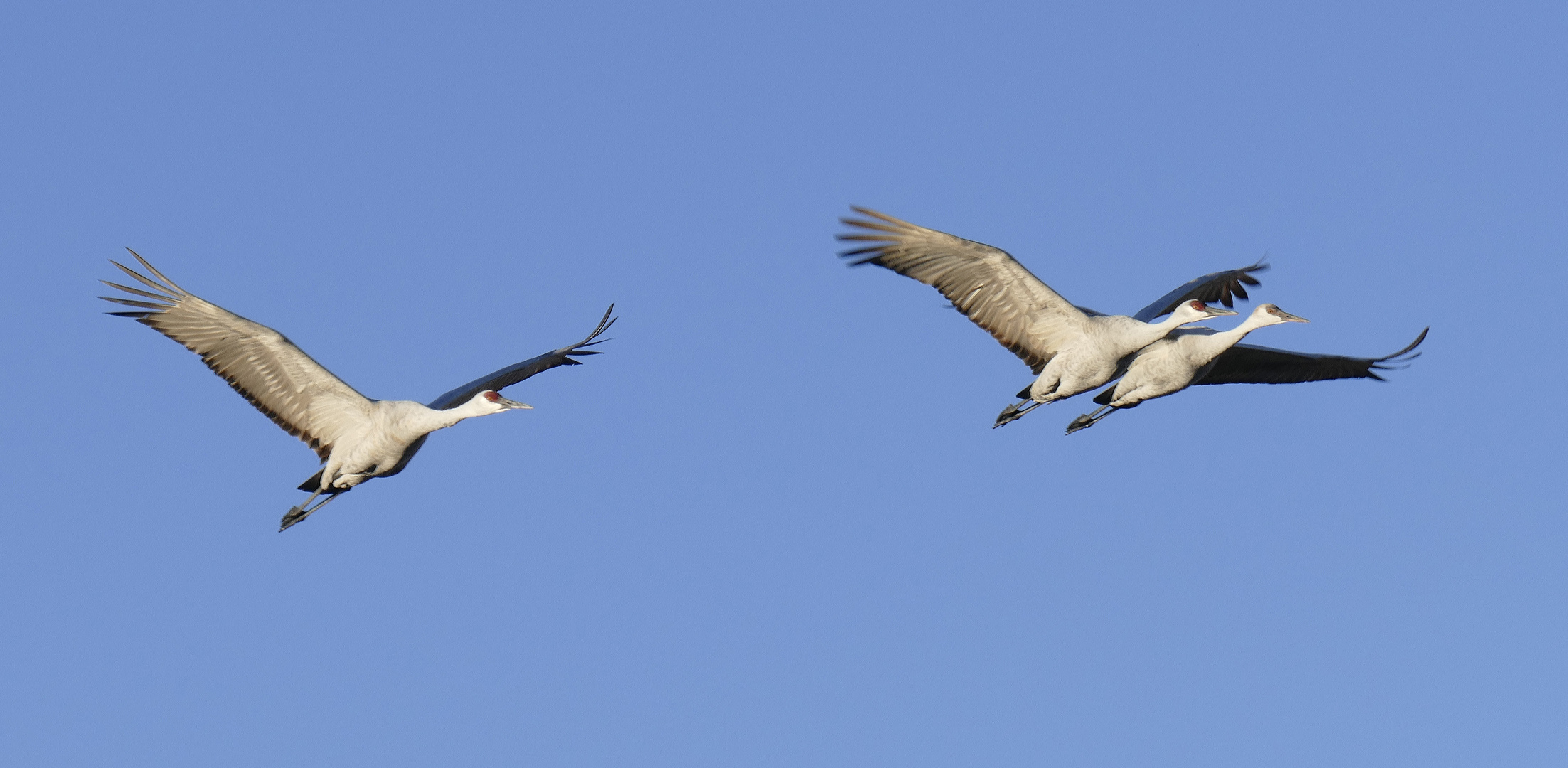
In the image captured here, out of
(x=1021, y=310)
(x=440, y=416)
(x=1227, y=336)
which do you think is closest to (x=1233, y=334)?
(x=1227, y=336)

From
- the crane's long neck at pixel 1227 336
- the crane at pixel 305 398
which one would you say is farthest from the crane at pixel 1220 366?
the crane at pixel 305 398

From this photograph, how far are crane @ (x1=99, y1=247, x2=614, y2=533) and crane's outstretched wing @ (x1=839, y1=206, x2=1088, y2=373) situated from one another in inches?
182

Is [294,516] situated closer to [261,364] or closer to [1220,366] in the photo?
[261,364]

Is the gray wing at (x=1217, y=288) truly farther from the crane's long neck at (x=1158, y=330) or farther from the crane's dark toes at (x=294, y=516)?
the crane's dark toes at (x=294, y=516)

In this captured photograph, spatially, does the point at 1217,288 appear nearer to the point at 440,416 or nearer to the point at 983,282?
the point at 983,282

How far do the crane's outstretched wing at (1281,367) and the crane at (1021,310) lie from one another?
5.74 ft

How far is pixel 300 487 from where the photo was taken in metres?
26.6

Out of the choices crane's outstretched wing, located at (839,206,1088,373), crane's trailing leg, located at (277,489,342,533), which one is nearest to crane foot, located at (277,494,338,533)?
crane's trailing leg, located at (277,489,342,533)

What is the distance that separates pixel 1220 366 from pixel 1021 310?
3556 mm

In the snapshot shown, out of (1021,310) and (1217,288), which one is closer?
(1021,310)

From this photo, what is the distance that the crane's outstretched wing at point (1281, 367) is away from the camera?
90.7ft

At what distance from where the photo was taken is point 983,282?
25.8m

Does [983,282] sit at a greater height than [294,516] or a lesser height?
greater

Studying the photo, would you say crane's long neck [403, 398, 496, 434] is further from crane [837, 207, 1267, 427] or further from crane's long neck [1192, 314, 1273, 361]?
crane's long neck [1192, 314, 1273, 361]
